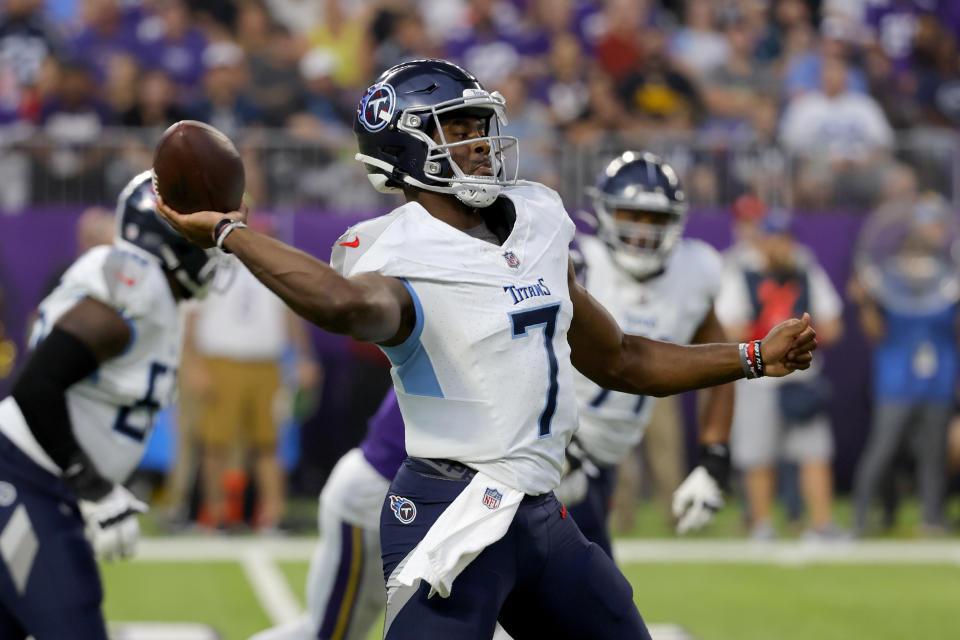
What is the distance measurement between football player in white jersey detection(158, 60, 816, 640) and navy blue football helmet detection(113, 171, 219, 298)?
117 centimetres

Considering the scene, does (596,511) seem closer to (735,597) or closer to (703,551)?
(735,597)

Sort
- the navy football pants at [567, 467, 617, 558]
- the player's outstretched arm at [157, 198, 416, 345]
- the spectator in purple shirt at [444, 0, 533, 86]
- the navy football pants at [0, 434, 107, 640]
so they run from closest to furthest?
the player's outstretched arm at [157, 198, 416, 345] < the navy football pants at [0, 434, 107, 640] < the navy football pants at [567, 467, 617, 558] < the spectator in purple shirt at [444, 0, 533, 86]

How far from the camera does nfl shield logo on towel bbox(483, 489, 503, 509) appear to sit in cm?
327

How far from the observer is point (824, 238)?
10.9 meters

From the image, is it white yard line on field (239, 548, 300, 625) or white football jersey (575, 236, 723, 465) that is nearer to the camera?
white football jersey (575, 236, 723, 465)

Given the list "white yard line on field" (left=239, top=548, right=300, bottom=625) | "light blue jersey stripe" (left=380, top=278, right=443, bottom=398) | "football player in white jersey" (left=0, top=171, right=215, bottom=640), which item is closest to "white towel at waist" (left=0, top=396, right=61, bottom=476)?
"football player in white jersey" (left=0, top=171, right=215, bottom=640)

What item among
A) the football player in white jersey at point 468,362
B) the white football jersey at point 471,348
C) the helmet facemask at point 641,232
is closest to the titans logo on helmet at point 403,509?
the football player in white jersey at point 468,362

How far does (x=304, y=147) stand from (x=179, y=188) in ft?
23.6

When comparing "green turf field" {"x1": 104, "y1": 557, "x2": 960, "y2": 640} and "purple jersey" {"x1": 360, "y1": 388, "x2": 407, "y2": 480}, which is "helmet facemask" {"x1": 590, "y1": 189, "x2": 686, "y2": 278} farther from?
"green turf field" {"x1": 104, "y1": 557, "x2": 960, "y2": 640}

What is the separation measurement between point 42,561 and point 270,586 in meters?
3.73

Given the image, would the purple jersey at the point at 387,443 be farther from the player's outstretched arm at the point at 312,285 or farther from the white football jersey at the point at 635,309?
the player's outstretched arm at the point at 312,285

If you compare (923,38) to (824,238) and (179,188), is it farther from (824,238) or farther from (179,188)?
(179,188)

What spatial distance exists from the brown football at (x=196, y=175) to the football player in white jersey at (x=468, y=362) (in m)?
0.06

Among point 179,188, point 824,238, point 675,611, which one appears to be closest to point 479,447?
point 179,188
